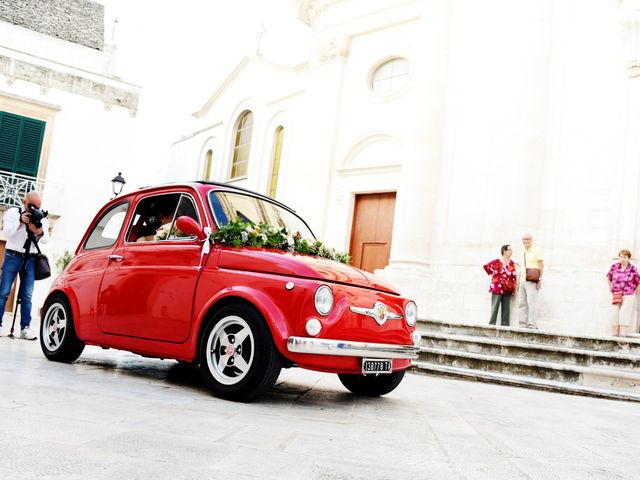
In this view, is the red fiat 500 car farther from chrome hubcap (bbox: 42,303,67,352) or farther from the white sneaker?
the white sneaker

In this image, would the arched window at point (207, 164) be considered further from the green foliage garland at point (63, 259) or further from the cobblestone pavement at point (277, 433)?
the cobblestone pavement at point (277, 433)

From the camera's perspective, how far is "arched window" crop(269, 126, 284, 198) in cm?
2397

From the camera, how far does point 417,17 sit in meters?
16.8

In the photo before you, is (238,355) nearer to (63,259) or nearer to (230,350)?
(230,350)

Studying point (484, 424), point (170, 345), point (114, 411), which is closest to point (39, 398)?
point (114, 411)

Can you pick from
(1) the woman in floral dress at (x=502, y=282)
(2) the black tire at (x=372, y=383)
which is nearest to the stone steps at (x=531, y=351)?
(1) the woman in floral dress at (x=502, y=282)

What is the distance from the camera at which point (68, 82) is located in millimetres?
21172

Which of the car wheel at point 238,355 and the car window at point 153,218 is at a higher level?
the car window at point 153,218

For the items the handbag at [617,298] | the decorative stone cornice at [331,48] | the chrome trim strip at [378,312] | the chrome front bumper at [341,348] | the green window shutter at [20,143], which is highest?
the decorative stone cornice at [331,48]

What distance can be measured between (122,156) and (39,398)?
62.2 feet

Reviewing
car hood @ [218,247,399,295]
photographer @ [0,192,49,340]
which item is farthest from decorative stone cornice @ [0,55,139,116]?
car hood @ [218,247,399,295]

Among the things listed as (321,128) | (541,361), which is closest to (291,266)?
(541,361)

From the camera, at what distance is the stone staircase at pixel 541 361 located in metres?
8.23

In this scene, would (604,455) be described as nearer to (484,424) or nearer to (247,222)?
(484,424)
